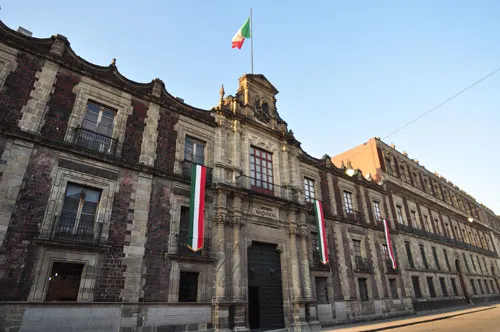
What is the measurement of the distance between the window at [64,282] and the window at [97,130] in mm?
4638

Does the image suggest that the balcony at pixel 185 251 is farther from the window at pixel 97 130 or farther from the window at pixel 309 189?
the window at pixel 309 189

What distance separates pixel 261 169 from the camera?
17.4 m

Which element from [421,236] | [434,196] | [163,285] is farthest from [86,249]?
[434,196]

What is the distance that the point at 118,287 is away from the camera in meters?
10.5

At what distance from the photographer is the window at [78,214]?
1021cm

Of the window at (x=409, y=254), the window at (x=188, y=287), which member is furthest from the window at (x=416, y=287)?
the window at (x=188, y=287)

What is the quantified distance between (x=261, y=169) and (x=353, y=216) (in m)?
9.18

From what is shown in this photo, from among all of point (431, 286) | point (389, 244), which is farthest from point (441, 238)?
point (389, 244)

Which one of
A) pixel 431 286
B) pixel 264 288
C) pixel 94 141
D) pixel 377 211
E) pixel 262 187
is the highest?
pixel 377 211

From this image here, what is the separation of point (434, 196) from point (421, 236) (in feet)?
31.3

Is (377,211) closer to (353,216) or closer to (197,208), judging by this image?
(353,216)

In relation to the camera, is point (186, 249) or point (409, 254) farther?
point (409, 254)

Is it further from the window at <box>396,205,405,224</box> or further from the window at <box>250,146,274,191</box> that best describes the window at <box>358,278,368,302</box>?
the window at <box>250,146,274,191</box>

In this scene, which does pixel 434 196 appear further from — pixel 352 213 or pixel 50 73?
pixel 50 73
